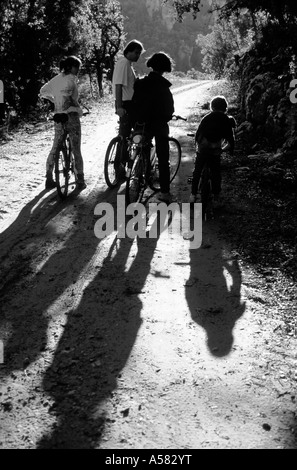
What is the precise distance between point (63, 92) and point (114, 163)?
1.57 meters

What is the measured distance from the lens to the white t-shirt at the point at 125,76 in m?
7.27

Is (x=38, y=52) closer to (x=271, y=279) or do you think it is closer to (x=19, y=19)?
(x=19, y=19)

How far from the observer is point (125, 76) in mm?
7348

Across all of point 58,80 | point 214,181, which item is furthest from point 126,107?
point 214,181

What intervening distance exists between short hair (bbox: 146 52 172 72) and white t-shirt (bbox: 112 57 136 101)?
71 centimetres

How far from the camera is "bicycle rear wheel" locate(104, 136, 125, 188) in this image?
7.75 metres

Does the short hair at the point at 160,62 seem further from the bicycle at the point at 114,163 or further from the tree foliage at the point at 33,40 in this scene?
the tree foliage at the point at 33,40

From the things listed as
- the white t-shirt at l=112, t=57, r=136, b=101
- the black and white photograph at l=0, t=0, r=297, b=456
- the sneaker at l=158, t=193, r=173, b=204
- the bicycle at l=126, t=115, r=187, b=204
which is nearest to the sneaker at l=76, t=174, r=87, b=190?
the black and white photograph at l=0, t=0, r=297, b=456

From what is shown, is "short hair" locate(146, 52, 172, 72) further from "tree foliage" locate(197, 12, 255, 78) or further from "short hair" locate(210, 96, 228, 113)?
"tree foliage" locate(197, 12, 255, 78)

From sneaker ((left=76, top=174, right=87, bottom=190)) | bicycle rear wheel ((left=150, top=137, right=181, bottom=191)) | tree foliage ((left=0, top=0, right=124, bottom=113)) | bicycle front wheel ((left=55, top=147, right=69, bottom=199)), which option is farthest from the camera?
tree foliage ((left=0, top=0, right=124, bottom=113))

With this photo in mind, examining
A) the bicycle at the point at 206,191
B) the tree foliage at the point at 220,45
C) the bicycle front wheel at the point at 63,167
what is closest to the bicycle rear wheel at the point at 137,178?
the bicycle at the point at 206,191

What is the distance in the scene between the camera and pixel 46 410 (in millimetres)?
3107

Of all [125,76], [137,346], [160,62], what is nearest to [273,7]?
[125,76]

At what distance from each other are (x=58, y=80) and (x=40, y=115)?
12.4 metres
